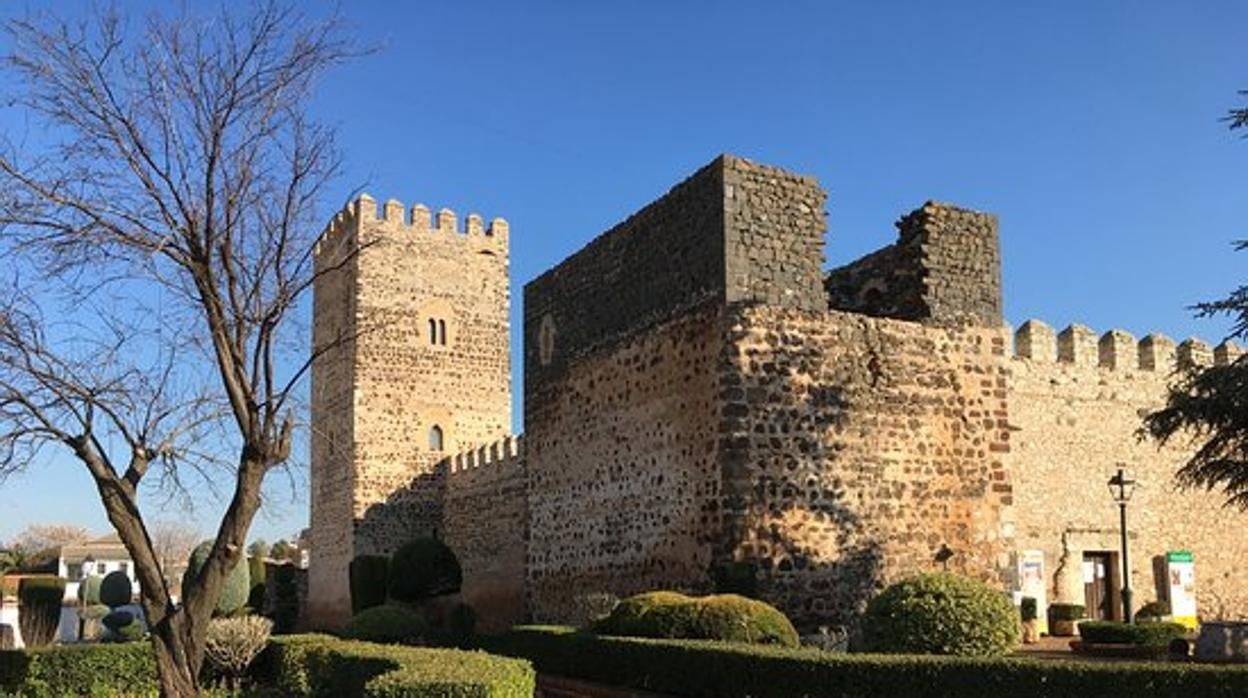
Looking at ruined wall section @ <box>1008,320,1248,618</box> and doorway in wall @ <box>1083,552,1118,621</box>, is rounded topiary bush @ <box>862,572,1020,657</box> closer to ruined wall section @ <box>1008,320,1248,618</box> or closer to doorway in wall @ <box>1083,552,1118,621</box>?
ruined wall section @ <box>1008,320,1248,618</box>

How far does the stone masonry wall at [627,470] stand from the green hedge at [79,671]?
585 centimetres

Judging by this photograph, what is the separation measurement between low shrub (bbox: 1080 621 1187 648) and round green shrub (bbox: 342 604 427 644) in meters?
10.5

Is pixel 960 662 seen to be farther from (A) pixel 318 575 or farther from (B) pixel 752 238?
(A) pixel 318 575

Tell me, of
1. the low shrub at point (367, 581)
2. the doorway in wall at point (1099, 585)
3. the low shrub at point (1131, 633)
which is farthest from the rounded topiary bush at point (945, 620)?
the low shrub at point (367, 581)

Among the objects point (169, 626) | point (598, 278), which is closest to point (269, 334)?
point (169, 626)

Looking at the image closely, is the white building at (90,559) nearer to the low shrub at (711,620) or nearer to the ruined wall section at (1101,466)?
the ruined wall section at (1101,466)

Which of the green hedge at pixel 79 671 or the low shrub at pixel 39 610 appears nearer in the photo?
the green hedge at pixel 79 671

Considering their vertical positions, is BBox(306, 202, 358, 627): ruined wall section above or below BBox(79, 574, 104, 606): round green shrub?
above

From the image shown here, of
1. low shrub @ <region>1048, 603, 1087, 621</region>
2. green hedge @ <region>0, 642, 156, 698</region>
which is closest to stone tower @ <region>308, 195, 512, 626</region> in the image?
green hedge @ <region>0, 642, 156, 698</region>

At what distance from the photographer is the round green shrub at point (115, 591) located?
41406 millimetres

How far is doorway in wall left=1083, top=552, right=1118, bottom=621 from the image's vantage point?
22.8 meters

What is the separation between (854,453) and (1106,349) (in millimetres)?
11652

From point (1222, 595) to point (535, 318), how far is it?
50.1ft

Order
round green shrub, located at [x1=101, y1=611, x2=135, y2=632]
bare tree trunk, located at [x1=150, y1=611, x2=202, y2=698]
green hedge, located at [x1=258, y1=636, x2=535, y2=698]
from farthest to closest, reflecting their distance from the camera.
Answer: round green shrub, located at [x1=101, y1=611, x2=135, y2=632] → bare tree trunk, located at [x1=150, y1=611, x2=202, y2=698] → green hedge, located at [x1=258, y1=636, x2=535, y2=698]
